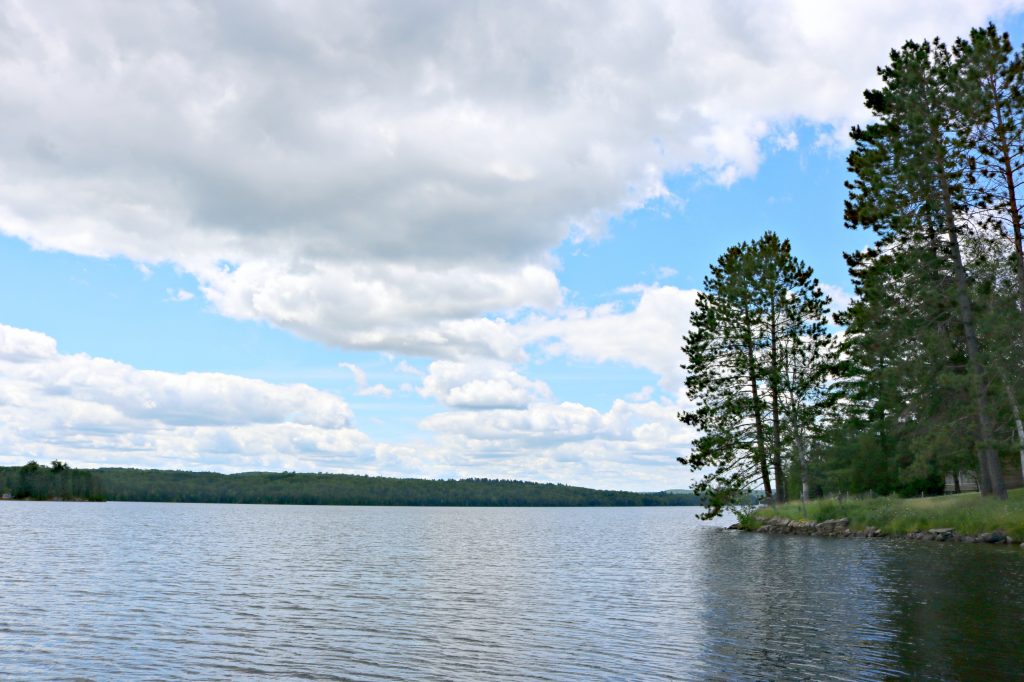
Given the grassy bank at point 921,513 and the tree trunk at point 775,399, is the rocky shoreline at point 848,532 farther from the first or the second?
the tree trunk at point 775,399

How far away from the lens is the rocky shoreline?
4160 centimetres

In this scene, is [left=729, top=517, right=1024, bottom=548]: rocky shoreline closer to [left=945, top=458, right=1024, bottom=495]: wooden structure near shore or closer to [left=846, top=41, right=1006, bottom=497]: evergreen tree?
[left=846, top=41, right=1006, bottom=497]: evergreen tree

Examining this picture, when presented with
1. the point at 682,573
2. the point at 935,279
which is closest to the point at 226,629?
the point at 682,573

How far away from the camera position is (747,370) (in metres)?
65.1

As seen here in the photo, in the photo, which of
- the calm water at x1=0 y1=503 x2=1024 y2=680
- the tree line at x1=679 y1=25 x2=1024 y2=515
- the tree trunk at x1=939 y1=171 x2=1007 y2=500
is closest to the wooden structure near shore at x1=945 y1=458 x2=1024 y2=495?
the tree line at x1=679 y1=25 x2=1024 y2=515

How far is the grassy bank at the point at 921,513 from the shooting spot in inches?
1673

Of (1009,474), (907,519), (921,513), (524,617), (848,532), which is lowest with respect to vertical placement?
(524,617)

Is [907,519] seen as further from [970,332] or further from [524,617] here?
[524,617]

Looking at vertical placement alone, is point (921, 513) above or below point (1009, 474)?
below

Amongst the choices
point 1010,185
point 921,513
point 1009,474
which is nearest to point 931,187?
point 1010,185

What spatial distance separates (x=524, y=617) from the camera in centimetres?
2331

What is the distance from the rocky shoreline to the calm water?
2.53 meters

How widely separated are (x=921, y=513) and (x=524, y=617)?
3913cm

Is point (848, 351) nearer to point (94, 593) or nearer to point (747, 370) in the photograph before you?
point (747, 370)
